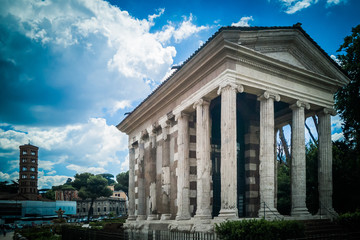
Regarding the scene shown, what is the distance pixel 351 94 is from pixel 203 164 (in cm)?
1304

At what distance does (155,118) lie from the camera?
22219mm

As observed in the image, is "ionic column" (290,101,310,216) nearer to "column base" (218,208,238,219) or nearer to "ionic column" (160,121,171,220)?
"column base" (218,208,238,219)

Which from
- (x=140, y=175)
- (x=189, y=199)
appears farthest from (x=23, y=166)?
(x=189, y=199)

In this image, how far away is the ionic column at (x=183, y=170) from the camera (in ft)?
55.5

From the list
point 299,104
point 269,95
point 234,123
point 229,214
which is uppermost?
point 269,95

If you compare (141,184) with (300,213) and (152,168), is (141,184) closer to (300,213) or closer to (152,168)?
(152,168)

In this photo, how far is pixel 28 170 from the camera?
92375 mm

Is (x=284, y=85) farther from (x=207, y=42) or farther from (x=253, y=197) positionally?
(x=253, y=197)

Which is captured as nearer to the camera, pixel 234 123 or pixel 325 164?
pixel 234 123

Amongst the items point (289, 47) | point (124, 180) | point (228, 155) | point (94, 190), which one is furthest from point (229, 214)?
point (124, 180)

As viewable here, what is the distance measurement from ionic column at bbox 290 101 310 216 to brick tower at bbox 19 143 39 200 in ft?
291

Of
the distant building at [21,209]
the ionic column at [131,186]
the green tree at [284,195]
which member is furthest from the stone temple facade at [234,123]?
the distant building at [21,209]

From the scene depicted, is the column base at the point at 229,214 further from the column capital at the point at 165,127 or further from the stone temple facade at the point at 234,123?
the column capital at the point at 165,127

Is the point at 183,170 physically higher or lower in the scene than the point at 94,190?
higher
